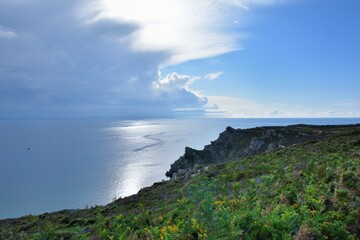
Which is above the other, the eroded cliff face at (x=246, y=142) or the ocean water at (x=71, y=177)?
the eroded cliff face at (x=246, y=142)

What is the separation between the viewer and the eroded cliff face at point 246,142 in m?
73.3

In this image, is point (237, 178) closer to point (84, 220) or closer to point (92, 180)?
point (84, 220)

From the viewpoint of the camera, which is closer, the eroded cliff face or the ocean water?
the eroded cliff face

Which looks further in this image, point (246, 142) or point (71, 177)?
point (71, 177)

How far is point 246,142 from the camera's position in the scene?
84312 mm

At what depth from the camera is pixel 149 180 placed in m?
101

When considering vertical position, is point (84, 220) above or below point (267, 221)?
below

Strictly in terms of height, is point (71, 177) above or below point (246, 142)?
below

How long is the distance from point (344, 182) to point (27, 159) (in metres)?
158

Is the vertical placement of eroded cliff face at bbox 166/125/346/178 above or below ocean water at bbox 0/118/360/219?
above

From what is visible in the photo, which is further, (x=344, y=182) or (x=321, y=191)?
(x=344, y=182)

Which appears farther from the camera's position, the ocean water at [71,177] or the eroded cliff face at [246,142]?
the ocean water at [71,177]

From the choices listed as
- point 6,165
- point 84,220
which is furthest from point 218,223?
→ point 6,165

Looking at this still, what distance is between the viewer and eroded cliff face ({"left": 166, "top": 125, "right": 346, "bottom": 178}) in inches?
2886
